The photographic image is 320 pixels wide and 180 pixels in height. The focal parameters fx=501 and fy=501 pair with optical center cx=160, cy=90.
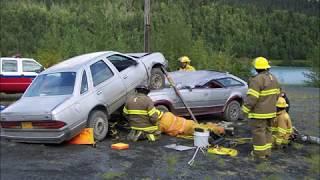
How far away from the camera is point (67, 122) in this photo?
981 cm

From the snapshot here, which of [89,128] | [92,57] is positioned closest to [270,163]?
[89,128]

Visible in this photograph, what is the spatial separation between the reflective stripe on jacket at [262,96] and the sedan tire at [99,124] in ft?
10.4

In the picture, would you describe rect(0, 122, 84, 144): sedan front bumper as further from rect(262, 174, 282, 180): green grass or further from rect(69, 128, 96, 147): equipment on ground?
rect(262, 174, 282, 180): green grass

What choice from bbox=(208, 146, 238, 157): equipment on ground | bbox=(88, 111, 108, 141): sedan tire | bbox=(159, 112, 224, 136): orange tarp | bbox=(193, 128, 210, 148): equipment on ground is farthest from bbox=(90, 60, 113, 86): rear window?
bbox=(208, 146, 238, 157): equipment on ground

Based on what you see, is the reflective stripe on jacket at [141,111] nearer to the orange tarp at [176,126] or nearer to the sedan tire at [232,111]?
the orange tarp at [176,126]

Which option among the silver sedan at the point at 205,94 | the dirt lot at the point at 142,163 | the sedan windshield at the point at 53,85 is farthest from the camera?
the silver sedan at the point at 205,94

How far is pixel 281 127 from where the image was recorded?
1053 cm

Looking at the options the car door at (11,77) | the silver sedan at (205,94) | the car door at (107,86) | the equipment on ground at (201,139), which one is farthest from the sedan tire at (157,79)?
the car door at (11,77)

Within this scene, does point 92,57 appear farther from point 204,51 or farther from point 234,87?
point 204,51

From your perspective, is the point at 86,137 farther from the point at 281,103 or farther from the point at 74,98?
the point at 281,103

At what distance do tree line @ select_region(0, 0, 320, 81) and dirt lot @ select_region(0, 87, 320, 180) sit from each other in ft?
47.2

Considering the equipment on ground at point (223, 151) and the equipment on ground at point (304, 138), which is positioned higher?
the equipment on ground at point (223, 151)

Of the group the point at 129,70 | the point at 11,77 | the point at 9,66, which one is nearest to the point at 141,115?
the point at 129,70

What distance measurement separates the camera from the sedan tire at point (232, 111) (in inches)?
546
